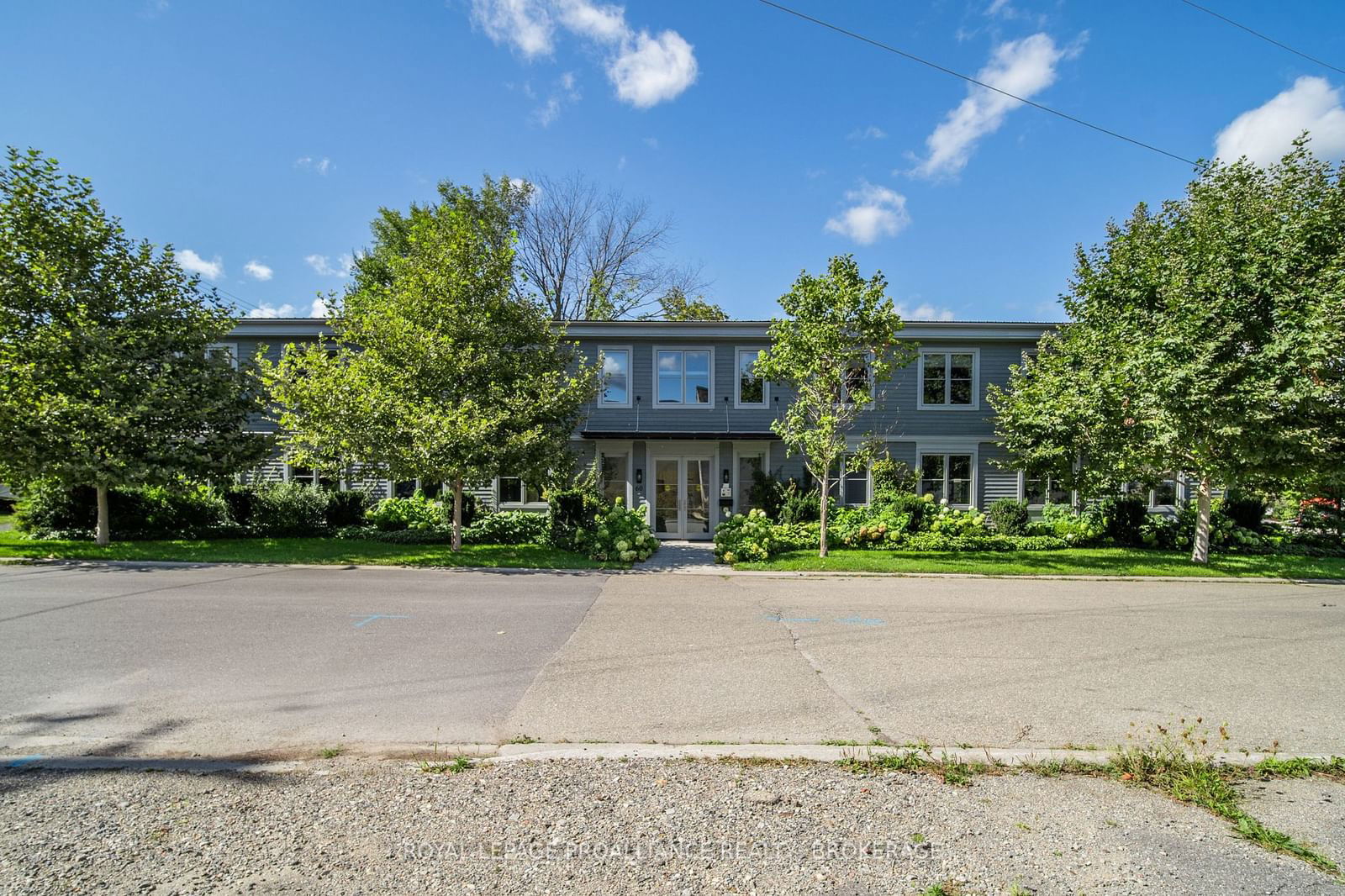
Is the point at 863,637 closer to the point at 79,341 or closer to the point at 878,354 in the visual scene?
the point at 878,354

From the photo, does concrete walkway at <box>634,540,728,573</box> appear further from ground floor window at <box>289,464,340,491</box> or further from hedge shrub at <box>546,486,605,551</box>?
ground floor window at <box>289,464,340,491</box>

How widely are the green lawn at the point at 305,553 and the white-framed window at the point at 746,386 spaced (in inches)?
303

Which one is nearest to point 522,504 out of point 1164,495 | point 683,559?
point 683,559

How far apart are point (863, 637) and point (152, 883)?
6566mm

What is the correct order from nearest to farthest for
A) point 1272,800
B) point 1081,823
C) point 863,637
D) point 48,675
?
point 1081,823
point 1272,800
point 48,675
point 863,637

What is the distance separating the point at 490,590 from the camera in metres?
10.3

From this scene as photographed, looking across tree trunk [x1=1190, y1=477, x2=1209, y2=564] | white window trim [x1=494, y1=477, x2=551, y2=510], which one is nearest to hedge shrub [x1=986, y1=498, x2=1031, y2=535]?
tree trunk [x1=1190, y1=477, x2=1209, y2=564]

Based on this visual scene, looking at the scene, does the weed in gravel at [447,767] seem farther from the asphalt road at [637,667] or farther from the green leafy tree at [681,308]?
the green leafy tree at [681,308]

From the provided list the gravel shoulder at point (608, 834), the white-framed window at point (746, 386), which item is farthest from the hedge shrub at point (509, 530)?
the gravel shoulder at point (608, 834)

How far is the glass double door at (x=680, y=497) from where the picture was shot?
1920 cm

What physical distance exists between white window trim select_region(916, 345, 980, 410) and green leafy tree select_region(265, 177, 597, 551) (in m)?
11.0

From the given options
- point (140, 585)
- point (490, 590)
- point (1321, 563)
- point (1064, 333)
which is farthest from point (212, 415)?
point (1321, 563)

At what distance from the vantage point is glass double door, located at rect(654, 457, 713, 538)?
19203mm

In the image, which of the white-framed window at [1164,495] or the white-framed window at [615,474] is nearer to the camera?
the white-framed window at [615,474]
